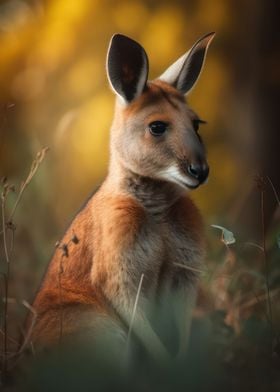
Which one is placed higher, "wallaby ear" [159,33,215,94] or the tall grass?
"wallaby ear" [159,33,215,94]

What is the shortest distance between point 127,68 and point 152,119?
365 millimetres

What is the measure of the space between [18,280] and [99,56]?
3689mm

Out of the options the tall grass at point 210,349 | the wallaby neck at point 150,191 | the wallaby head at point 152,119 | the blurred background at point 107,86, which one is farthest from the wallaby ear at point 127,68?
the blurred background at point 107,86

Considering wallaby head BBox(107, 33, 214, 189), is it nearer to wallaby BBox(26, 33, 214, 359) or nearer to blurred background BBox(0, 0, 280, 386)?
wallaby BBox(26, 33, 214, 359)

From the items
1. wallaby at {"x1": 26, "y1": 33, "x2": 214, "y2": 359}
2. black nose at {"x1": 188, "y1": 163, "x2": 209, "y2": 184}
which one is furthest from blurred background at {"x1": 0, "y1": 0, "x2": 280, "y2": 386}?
black nose at {"x1": 188, "y1": 163, "x2": 209, "y2": 184}

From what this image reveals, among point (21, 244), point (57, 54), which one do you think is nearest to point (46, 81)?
point (57, 54)

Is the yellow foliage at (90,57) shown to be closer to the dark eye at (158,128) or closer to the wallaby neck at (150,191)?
the wallaby neck at (150,191)

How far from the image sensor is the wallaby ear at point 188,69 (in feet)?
17.3

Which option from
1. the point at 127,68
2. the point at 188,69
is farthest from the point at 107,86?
the point at 127,68

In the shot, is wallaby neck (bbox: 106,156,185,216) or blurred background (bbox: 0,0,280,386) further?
blurred background (bbox: 0,0,280,386)

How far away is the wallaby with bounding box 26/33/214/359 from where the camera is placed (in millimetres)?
5016

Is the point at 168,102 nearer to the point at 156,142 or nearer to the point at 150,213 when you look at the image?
the point at 156,142

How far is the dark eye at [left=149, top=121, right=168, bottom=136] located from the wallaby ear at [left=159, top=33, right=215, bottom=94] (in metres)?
0.44

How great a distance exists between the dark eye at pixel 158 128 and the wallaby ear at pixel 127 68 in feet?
0.82
